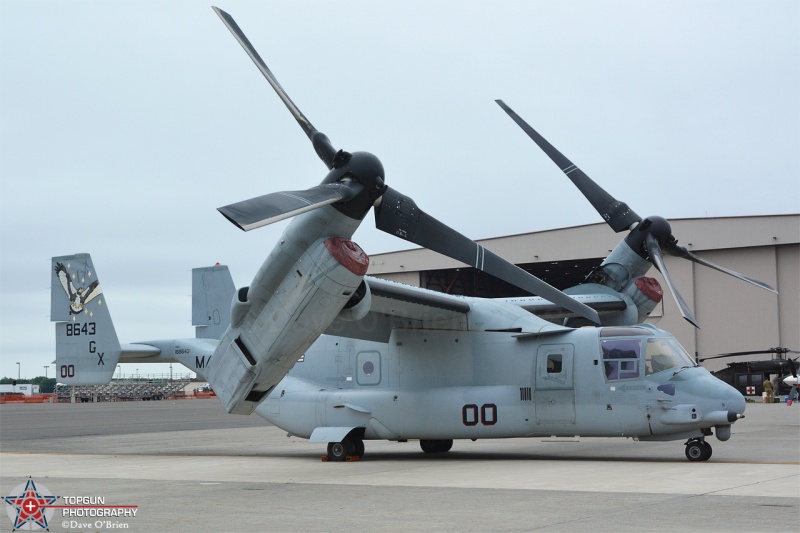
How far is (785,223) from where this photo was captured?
1845 inches

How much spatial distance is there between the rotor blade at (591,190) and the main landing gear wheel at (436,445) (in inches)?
241

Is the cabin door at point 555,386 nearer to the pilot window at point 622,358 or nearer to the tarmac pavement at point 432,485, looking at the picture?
the pilot window at point 622,358

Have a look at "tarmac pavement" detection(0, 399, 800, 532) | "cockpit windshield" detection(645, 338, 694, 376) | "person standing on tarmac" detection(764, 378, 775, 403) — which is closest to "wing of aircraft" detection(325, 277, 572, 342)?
"cockpit windshield" detection(645, 338, 694, 376)

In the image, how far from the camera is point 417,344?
17594 mm

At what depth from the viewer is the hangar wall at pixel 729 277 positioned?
4716cm

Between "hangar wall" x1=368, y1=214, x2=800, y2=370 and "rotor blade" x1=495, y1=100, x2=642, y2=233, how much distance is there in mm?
27638

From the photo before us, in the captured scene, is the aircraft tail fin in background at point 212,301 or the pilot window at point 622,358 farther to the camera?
the aircraft tail fin in background at point 212,301

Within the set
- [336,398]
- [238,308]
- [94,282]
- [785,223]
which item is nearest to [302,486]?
[238,308]

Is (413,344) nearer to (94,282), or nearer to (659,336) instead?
(659,336)

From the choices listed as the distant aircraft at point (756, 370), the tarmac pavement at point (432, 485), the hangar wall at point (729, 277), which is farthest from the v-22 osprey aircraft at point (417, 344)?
the hangar wall at point (729, 277)

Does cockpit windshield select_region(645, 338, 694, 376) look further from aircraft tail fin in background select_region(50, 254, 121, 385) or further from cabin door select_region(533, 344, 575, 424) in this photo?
aircraft tail fin in background select_region(50, 254, 121, 385)

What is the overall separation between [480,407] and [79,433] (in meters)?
16.4

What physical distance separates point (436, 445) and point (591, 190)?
675cm

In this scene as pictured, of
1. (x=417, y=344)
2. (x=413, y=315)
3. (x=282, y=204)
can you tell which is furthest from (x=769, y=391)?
(x=282, y=204)
